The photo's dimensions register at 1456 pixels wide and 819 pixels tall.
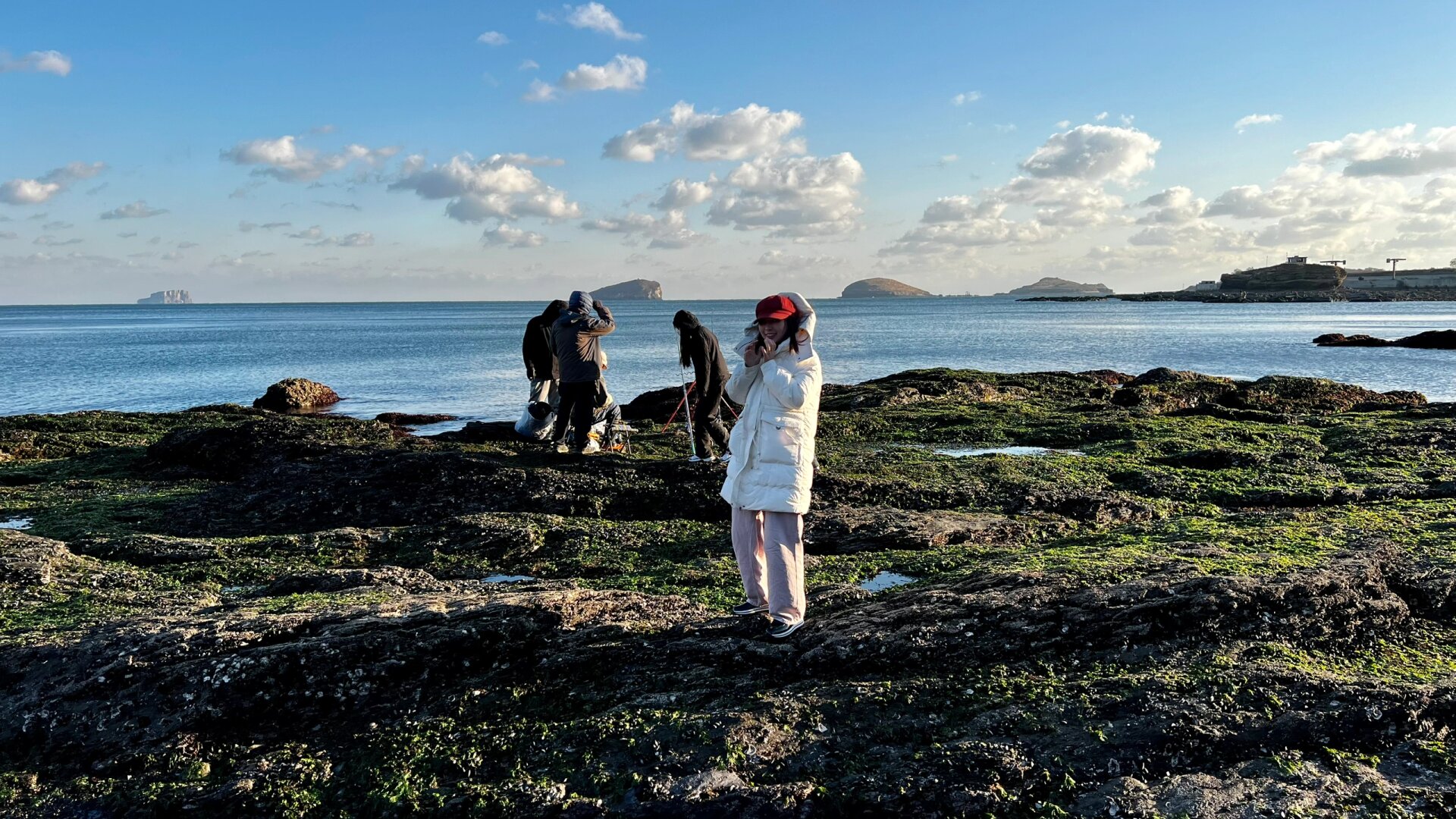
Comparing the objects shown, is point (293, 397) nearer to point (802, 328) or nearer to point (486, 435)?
point (486, 435)

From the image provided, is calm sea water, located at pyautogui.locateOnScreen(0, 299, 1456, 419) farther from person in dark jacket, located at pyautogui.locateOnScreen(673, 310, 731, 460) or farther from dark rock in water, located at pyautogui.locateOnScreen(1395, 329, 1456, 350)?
person in dark jacket, located at pyautogui.locateOnScreen(673, 310, 731, 460)

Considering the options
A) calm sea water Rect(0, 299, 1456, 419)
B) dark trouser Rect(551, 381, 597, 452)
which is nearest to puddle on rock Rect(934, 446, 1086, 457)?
dark trouser Rect(551, 381, 597, 452)

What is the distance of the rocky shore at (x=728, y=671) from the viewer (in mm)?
4305

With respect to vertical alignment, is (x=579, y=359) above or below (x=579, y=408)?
above

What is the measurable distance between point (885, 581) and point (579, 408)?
6902 millimetres

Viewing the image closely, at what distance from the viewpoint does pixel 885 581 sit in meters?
8.41

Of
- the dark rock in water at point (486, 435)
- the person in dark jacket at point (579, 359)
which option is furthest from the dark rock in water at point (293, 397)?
the person in dark jacket at point (579, 359)

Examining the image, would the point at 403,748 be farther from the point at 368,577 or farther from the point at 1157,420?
the point at 1157,420

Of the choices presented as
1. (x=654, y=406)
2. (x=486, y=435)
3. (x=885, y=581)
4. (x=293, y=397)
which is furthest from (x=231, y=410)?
(x=885, y=581)

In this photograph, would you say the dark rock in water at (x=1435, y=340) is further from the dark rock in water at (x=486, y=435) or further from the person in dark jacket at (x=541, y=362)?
the person in dark jacket at (x=541, y=362)

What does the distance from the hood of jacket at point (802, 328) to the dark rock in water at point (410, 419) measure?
78.2 feet

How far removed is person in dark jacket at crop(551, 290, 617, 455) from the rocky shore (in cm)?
341

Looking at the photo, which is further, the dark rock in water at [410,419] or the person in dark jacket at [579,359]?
the dark rock in water at [410,419]

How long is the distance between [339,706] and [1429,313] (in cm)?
15336
